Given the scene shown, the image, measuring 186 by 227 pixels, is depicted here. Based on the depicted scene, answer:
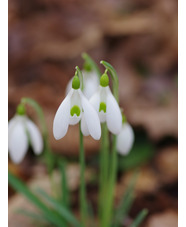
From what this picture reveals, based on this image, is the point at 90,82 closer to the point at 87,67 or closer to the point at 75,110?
the point at 87,67

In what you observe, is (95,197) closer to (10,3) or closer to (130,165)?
(130,165)

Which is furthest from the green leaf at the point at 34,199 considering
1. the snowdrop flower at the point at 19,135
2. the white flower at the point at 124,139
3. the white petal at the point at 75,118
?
the white petal at the point at 75,118

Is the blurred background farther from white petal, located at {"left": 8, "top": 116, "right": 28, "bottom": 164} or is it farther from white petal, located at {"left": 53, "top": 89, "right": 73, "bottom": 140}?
white petal, located at {"left": 53, "top": 89, "right": 73, "bottom": 140}

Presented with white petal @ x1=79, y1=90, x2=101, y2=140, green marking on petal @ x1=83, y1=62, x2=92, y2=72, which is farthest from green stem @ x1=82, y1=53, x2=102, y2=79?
white petal @ x1=79, y1=90, x2=101, y2=140

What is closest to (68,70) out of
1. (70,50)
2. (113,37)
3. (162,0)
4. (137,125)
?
(70,50)

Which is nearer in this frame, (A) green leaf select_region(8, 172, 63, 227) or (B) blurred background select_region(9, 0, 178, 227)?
(A) green leaf select_region(8, 172, 63, 227)
